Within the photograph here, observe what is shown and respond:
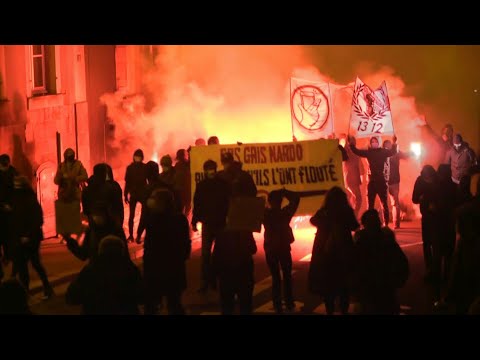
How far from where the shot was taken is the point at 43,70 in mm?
13695

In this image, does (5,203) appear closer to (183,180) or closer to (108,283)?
(183,180)

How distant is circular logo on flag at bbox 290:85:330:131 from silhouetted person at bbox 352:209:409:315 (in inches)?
219

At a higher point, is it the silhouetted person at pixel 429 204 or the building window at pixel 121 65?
the building window at pixel 121 65

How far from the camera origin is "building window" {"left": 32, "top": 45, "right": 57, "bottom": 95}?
13.5m

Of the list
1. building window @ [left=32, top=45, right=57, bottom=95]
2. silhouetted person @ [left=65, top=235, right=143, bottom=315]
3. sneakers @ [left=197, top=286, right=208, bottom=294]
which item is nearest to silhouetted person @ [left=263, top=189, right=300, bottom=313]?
sneakers @ [left=197, top=286, right=208, bottom=294]

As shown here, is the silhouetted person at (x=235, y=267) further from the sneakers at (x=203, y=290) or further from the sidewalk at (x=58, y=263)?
the sidewalk at (x=58, y=263)

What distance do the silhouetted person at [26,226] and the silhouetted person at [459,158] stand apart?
252 inches

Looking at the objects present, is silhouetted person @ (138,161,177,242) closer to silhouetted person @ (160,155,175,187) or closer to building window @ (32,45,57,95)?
silhouetted person @ (160,155,175,187)

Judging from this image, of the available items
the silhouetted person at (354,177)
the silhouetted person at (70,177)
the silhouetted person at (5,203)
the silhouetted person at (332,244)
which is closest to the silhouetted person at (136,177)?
the silhouetted person at (70,177)

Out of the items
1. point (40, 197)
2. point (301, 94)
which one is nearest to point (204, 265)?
point (40, 197)

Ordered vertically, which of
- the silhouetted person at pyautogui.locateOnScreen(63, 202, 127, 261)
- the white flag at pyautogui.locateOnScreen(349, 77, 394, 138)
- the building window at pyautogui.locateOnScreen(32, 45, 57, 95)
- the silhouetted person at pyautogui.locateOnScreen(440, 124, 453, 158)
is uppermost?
the building window at pyautogui.locateOnScreen(32, 45, 57, 95)

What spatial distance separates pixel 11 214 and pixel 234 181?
3055 millimetres

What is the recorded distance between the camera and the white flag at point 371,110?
1391 cm

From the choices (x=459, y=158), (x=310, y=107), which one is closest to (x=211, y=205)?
(x=310, y=107)
